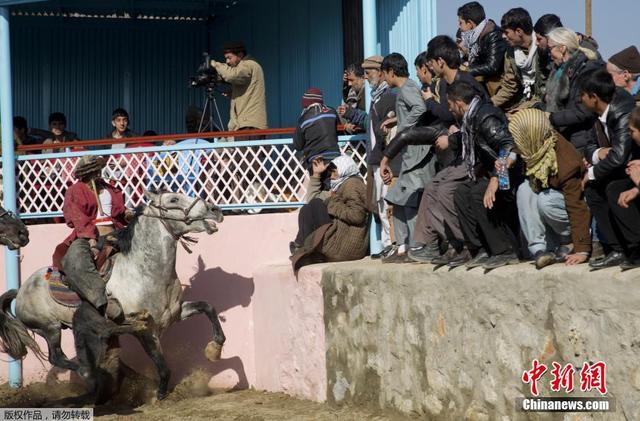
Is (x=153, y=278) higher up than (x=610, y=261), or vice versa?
(x=610, y=261)

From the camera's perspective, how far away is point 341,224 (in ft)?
37.0

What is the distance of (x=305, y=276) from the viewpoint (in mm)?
11055

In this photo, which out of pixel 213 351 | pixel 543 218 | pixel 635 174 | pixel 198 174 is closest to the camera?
pixel 635 174

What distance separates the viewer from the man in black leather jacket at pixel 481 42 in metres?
9.70

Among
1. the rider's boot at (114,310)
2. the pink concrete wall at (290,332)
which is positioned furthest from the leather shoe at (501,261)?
the rider's boot at (114,310)

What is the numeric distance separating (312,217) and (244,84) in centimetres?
250

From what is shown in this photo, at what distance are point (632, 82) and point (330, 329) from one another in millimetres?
4109

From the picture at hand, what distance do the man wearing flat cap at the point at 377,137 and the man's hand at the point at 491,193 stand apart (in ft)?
8.31

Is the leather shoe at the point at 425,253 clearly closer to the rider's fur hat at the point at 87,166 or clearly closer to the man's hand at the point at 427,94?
the man's hand at the point at 427,94

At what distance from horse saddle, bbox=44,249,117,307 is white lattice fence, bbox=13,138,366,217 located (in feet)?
2.99

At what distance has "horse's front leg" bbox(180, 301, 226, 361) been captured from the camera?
1158cm

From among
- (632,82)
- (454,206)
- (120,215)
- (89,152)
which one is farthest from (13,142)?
(632,82)
